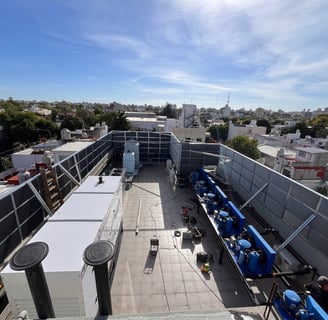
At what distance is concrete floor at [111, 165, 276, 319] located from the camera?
219 inches

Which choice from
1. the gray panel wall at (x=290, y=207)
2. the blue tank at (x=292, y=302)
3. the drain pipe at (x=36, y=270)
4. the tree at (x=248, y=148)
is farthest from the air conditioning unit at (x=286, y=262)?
the tree at (x=248, y=148)

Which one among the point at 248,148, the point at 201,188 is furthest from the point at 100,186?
the point at 248,148

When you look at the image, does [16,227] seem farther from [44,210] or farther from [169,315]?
[169,315]

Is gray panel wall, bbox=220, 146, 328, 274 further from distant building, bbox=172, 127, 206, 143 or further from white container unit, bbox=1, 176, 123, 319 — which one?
distant building, bbox=172, 127, 206, 143

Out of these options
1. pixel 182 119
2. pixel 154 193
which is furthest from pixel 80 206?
pixel 182 119

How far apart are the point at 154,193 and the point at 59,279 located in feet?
29.3

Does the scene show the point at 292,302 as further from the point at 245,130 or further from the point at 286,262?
the point at 245,130

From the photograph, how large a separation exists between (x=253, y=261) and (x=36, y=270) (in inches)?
224

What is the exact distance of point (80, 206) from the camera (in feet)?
18.7

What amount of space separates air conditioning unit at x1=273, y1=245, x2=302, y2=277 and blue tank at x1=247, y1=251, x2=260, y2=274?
134 cm

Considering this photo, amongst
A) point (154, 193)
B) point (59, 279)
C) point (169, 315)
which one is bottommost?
point (154, 193)

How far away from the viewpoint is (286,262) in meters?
6.14

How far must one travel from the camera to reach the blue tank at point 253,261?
18.1ft

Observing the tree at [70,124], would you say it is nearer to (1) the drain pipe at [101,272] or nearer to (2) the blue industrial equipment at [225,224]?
(2) the blue industrial equipment at [225,224]
